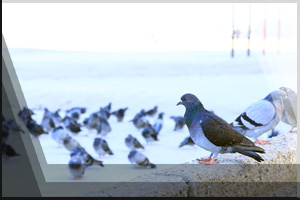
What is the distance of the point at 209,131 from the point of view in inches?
78.4

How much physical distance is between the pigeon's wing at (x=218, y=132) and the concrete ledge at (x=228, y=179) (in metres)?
0.27

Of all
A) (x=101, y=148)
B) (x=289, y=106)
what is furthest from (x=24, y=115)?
(x=289, y=106)

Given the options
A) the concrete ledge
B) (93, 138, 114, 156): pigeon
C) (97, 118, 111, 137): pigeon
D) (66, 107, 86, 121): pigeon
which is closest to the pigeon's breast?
the concrete ledge

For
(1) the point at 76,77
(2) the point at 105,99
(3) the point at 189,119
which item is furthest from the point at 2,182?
(1) the point at 76,77

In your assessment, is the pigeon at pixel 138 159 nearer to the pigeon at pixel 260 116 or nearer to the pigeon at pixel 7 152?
the pigeon at pixel 7 152

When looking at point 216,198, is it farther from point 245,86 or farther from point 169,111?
point 169,111

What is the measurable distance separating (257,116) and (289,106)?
0.38 metres

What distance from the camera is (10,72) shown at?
5586mm

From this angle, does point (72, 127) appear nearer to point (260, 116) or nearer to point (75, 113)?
point (75, 113)

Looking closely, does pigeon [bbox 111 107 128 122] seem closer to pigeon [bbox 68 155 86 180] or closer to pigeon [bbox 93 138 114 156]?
pigeon [bbox 93 138 114 156]
